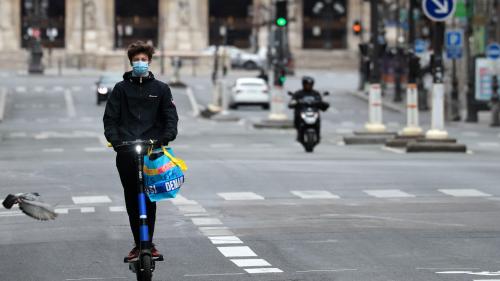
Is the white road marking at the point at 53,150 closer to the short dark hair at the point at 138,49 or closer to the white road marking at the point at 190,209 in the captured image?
the white road marking at the point at 190,209

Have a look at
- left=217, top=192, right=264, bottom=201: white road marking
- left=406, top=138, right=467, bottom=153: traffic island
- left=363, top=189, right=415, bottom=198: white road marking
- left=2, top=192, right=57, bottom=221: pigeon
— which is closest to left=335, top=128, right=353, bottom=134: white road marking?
left=406, top=138, right=467, bottom=153: traffic island

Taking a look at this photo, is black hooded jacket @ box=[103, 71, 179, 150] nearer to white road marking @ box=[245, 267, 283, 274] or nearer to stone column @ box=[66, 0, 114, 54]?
white road marking @ box=[245, 267, 283, 274]

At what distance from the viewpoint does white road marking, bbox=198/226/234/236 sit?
50.5 feet

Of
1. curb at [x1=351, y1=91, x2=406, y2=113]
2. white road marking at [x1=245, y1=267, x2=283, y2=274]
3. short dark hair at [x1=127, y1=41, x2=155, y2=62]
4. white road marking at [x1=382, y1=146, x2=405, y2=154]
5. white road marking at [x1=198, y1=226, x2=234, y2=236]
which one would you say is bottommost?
curb at [x1=351, y1=91, x2=406, y2=113]

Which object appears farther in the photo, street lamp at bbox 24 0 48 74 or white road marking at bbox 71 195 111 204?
street lamp at bbox 24 0 48 74

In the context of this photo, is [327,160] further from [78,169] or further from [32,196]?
[32,196]

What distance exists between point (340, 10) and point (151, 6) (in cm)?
1528

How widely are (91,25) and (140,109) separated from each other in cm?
11274

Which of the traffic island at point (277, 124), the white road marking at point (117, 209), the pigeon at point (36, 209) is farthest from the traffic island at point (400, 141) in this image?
the pigeon at point (36, 209)

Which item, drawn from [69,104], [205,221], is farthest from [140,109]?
[69,104]

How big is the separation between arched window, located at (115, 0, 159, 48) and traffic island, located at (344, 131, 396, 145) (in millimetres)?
90697

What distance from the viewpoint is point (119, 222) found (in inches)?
660

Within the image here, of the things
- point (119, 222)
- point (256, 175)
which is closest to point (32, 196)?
point (119, 222)

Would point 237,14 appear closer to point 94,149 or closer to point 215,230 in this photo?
point 94,149
